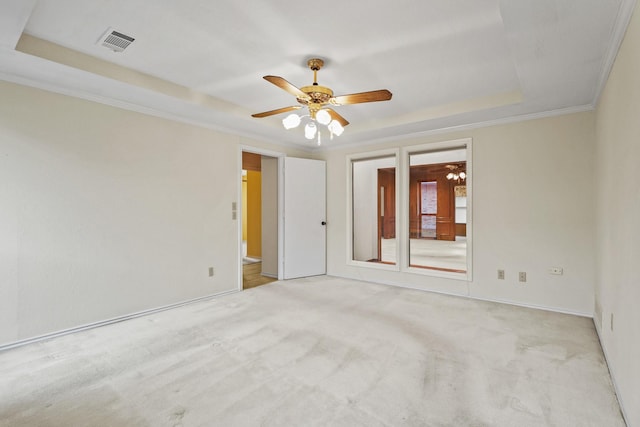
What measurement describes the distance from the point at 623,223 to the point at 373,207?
4.85 meters

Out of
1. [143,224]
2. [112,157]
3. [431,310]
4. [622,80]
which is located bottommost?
[431,310]

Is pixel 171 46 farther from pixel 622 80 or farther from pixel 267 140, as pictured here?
pixel 622 80

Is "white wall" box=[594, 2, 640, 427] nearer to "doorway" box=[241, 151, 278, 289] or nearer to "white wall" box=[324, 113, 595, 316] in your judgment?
"white wall" box=[324, 113, 595, 316]

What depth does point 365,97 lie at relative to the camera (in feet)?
8.21

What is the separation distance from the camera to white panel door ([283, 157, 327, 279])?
5.21 metres

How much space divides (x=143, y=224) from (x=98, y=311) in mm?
980

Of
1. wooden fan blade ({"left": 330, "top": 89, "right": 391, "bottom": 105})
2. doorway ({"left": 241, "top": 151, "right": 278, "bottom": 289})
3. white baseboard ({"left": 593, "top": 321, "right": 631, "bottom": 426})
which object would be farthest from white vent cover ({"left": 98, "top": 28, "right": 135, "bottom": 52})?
white baseboard ({"left": 593, "top": 321, "right": 631, "bottom": 426})

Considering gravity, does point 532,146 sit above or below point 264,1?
→ below

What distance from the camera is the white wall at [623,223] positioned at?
1615 millimetres

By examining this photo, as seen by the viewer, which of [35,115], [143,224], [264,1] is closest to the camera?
[264,1]

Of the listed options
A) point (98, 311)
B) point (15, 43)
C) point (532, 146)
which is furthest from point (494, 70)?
point (98, 311)

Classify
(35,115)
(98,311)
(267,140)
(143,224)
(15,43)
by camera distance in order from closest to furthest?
(15,43), (35,115), (98,311), (143,224), (267,140)

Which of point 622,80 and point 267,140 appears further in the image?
point 267,140

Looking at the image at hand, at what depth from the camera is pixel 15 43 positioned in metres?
2.16
